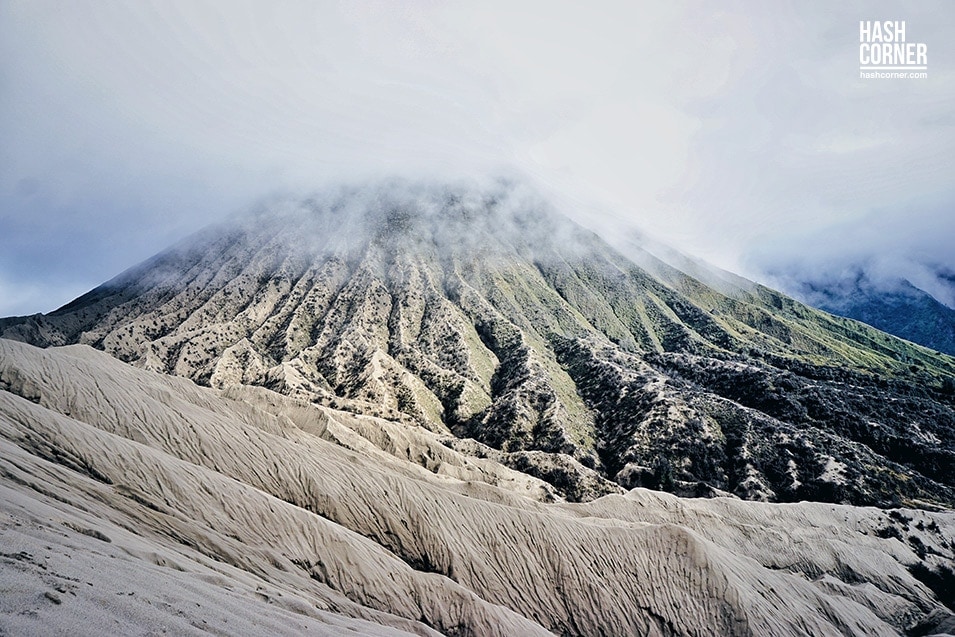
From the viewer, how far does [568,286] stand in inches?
7584

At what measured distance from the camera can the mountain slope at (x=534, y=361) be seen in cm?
8906

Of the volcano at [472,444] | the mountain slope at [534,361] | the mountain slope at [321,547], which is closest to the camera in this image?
the mountain slope at [321,547]

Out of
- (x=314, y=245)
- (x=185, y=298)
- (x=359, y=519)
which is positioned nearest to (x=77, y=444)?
(x=359, y=519)

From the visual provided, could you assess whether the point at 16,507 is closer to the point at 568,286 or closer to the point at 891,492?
the point at 891,492

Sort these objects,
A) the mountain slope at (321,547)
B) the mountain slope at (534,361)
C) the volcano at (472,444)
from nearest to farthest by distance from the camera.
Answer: the mountain slope at (321,547) < the volcano at (472,444) < the mountain slope at (534,361)

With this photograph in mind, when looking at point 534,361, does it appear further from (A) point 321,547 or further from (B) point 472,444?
(A) point 321,547

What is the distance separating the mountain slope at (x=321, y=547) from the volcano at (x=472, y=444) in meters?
0.19

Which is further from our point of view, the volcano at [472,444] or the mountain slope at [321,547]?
the volcano at [472,444]

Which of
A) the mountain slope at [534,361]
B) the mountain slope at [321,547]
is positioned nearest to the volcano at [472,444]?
the mountain slope at [321,547]

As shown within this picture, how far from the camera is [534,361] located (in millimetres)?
125125

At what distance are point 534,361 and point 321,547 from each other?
10186 centimetres

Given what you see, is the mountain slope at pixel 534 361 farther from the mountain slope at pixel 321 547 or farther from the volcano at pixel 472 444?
the mountain slope at pixel 321 547

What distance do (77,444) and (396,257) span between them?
156352 millimetres

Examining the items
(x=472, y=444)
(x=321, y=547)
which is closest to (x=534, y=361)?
(x=472, y=444)
